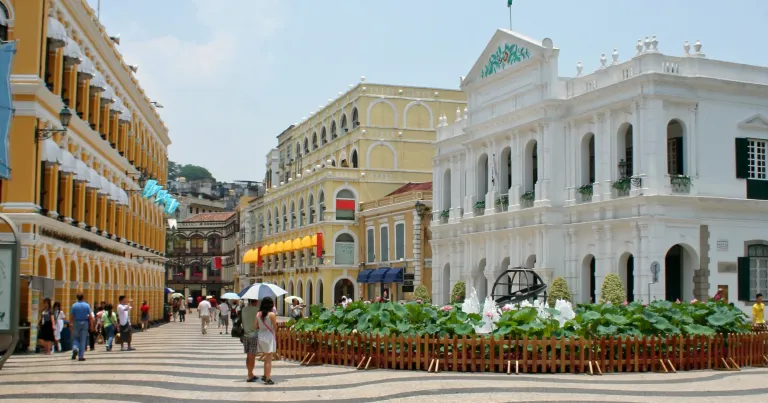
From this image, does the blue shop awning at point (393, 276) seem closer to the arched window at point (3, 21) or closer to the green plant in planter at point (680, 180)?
the green plant in planter at point (680, 180)

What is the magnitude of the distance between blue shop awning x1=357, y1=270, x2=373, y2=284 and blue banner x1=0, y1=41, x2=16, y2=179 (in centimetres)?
4087

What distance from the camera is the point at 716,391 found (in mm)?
16672

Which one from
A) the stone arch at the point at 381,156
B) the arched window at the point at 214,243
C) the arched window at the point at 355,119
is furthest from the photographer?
the arched window at the point at 214,243

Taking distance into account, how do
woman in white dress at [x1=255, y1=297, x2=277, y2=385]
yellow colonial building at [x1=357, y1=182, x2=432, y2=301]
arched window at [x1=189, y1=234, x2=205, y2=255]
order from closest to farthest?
woman in white dress at [x1=255, y1=297, x2=277, y2=385] < yellow colonial building at [x1=357, y1=182, x2=432, y2=301] < arched window at [x1=189, y1=234, x2=205, y2=255]

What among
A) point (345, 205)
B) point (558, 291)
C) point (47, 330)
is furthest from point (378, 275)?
point (47, 330)

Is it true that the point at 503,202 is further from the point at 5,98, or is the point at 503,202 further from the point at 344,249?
the point at 5,98

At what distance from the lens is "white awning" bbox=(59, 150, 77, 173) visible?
29.1 metres

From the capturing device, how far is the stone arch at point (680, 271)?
34.1 m

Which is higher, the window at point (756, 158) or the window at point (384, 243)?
the window at point (756, 158)

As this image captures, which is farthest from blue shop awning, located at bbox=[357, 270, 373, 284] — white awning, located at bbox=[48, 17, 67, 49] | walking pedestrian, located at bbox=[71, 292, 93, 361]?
walking pedestrian, located at bbox=[71, 292, 93, 361]

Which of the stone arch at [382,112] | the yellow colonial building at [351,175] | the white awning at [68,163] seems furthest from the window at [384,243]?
the white awning at [68,163]

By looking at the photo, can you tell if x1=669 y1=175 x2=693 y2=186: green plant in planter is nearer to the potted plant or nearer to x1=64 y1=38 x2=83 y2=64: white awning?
the potted plant

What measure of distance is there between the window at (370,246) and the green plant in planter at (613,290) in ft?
92.2

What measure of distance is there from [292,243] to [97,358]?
45.5m
